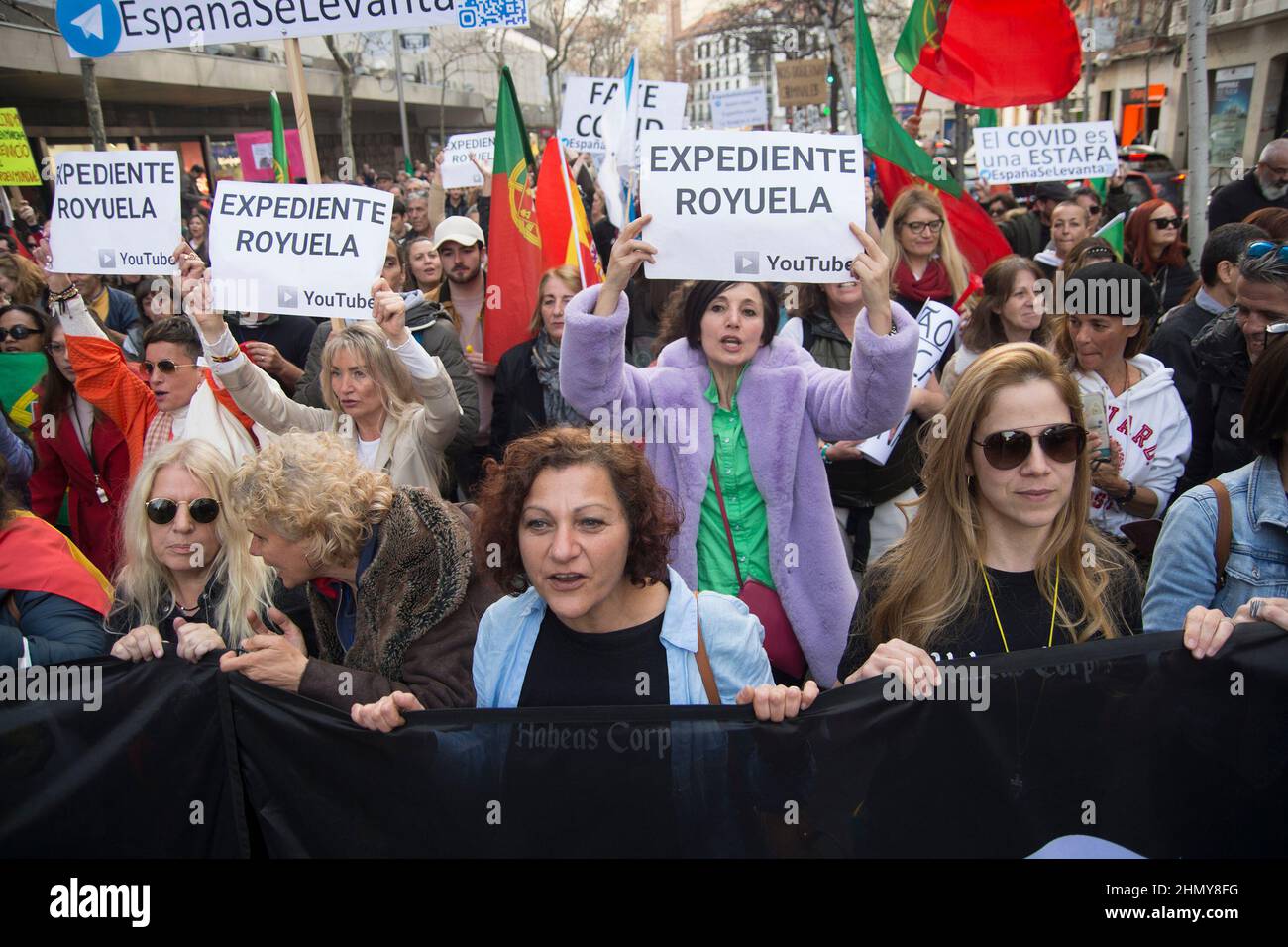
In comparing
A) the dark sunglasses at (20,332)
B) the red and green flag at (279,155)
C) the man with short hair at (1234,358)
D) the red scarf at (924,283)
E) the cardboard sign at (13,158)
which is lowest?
the man with short hair at (1234,358)

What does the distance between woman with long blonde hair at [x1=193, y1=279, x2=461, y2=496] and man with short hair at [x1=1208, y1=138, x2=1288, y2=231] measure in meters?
6.33

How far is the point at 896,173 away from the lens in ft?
22.3

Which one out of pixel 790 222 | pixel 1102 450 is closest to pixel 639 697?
pixel 790 222

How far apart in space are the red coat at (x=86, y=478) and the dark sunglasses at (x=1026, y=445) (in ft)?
12.4

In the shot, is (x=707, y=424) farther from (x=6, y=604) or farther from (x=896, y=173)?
(x=896, y=173)

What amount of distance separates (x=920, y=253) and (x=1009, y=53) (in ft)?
6.56

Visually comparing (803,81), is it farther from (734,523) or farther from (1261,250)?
(734,523)

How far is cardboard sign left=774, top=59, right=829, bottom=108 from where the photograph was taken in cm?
1568

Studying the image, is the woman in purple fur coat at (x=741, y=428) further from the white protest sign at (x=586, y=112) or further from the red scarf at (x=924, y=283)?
the white protest sign at (x=586, y=112)

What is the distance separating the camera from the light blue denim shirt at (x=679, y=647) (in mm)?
2273

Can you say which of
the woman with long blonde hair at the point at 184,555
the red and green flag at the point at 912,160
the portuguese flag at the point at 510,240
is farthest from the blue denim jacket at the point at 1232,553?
the red and green flag at the point at 912,160

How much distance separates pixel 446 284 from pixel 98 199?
2.12 metres

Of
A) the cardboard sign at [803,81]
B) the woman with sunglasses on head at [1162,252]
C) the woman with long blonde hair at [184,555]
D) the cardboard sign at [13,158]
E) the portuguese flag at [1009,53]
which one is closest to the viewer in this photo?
the woman with long blonde hair at [184,555]

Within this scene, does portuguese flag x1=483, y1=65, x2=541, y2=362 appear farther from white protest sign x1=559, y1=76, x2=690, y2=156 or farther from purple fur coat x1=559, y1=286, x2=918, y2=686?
white protest sign x1=559, y1=76, x2=690, y2=156
